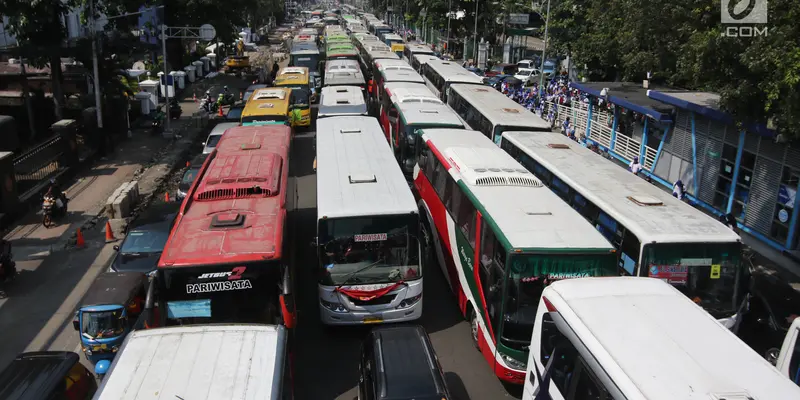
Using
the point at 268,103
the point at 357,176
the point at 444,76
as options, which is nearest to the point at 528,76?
the point at 444,76

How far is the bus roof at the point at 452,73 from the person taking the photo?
2789 centimetres

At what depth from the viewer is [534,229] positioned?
9578 mm

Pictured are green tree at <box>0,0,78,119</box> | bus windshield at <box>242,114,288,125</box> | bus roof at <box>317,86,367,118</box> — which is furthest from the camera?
bus roof at <box>317,86,367,118</box>

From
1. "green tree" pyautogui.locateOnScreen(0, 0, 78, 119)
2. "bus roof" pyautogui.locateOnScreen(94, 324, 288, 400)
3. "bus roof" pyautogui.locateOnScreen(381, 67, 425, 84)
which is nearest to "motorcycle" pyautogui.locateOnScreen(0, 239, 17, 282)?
"bus roof" pyautogui.locateOnScreen(94, 324, 288, 400)

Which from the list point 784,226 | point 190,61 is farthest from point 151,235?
point 190,61

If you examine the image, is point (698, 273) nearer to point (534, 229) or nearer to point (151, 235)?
point (534, 229)

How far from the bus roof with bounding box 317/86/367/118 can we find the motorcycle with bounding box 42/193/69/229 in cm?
901

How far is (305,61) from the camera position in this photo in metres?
38.0

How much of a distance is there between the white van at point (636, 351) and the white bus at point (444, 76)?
69.4 feet

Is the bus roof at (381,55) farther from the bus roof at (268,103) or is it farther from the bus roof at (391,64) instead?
the bus roof at (268,103)

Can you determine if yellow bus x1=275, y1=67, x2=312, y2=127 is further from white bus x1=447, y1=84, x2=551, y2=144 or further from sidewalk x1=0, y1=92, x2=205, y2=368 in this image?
white bus x1=447, y1=84, x2=551, y2=144

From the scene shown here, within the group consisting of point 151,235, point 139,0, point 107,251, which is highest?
point 139,0

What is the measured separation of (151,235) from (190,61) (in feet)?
120

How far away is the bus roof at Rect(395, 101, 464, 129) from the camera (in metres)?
18.8
